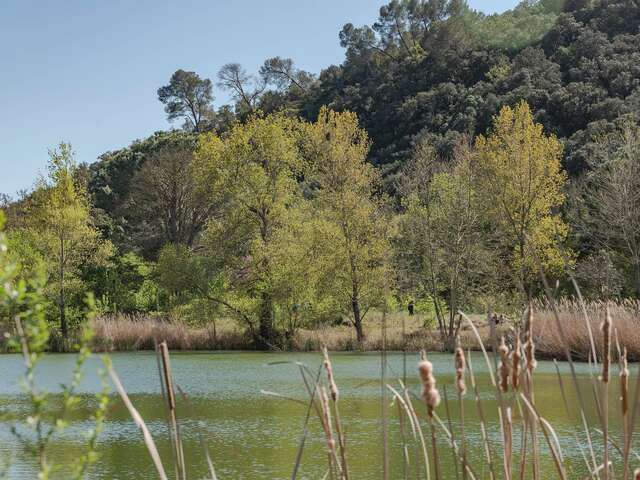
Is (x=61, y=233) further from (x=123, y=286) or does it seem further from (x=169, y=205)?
(x=169, y=205)

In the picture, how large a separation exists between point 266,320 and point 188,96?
39199mm

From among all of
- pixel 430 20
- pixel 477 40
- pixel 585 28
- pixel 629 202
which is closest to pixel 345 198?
pixel 629 202

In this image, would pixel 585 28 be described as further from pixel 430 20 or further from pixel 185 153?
pixel 185 153

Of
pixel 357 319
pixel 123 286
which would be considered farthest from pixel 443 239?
pixel 123 286

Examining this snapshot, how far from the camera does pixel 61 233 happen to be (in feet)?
89.9

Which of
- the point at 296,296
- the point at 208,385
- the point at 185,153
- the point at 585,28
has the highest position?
the point at 585,28

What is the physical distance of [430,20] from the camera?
201 ft

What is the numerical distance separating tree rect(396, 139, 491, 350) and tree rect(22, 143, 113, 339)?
10.0 m

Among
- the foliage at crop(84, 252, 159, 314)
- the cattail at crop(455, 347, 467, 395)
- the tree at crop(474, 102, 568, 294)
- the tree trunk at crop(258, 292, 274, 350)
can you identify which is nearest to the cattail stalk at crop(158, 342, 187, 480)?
the cattail at crop(455, 347, 467, 395)

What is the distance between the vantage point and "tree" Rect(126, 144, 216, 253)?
37.4 meters

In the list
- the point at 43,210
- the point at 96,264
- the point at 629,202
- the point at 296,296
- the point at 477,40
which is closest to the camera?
the point at 629,202

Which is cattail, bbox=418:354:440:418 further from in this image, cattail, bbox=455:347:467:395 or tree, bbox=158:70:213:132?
tree, bbox=158:70:213:132

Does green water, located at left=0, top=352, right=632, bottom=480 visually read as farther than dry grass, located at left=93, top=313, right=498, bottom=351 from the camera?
No

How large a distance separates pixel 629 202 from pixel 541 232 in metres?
3.72
